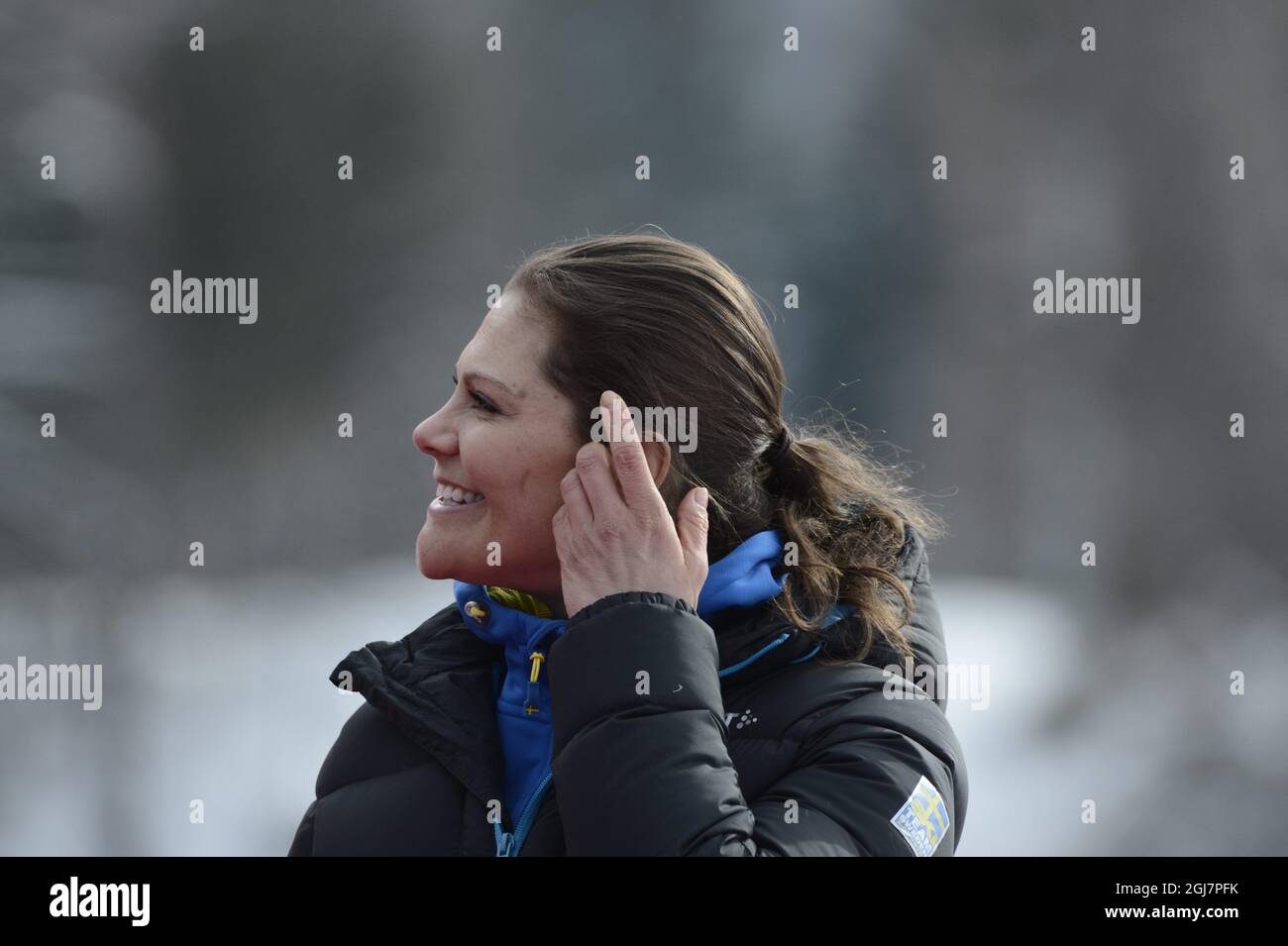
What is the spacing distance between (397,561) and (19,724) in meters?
1.59

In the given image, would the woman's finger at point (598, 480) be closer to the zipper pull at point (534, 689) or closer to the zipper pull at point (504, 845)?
the zipper pull at point (534, 689)

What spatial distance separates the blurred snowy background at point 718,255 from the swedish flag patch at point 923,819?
12.5 feet

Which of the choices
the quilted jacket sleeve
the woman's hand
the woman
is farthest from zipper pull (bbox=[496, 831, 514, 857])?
the woman's hand

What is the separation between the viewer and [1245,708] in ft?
19.3

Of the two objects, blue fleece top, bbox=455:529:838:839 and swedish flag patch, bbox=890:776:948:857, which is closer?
swedish flag patch, bbox=890:776:948:857

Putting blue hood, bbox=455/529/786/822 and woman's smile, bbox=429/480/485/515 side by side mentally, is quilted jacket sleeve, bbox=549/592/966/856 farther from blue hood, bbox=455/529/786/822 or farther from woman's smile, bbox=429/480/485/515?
woman's smile, bbox=429/480/485/515

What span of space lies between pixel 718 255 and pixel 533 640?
173 inches

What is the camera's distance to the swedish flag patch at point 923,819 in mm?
1371

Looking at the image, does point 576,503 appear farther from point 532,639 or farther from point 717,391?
point 717,391

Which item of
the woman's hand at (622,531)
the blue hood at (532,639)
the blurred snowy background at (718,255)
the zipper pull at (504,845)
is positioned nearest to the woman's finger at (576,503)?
the woman's hand at (622,531)

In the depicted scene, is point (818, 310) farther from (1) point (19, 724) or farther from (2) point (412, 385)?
(1) point (19, 724)

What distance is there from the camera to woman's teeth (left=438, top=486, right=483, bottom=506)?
168cm

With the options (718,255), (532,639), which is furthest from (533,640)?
(718,255)

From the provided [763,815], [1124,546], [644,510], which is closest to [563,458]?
[644,510]
